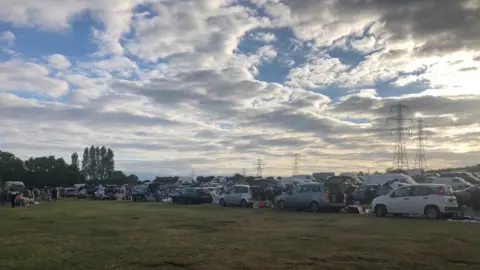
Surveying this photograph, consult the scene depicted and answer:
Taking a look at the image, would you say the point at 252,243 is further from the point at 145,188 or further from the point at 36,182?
the point at 36,182

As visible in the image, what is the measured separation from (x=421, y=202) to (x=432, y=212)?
0.63m

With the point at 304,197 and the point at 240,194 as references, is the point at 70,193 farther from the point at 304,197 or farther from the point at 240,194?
the point at 304,197

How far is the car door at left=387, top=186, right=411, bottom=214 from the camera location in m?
21.9

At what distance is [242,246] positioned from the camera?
40.4ft

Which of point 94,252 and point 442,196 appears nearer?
point 94,252

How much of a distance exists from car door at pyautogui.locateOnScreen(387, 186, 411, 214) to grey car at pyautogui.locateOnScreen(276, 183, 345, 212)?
373cm

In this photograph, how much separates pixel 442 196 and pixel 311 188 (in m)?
7.67

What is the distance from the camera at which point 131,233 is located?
15.5m

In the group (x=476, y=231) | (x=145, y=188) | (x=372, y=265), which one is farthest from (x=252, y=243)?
(x=145, y=188)

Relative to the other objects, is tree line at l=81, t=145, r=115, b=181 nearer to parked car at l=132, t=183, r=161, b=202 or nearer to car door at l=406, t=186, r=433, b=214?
parked car at l=132, t=183, r=161, b=202

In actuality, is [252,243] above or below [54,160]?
below

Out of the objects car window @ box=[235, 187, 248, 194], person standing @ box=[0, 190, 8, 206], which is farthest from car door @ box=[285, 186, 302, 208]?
person standing @ box=[0, 190, 8, 206]

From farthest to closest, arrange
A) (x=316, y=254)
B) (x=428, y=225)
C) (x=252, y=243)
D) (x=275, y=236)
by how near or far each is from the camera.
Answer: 1. (x=428, y=225)
2. (x=275, y=236)
3. (x=252, y=243)
4. (x=316, y=254)

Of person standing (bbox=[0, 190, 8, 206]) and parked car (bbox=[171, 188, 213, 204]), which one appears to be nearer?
parked car (bbox=[171, 188, 213, 204])
